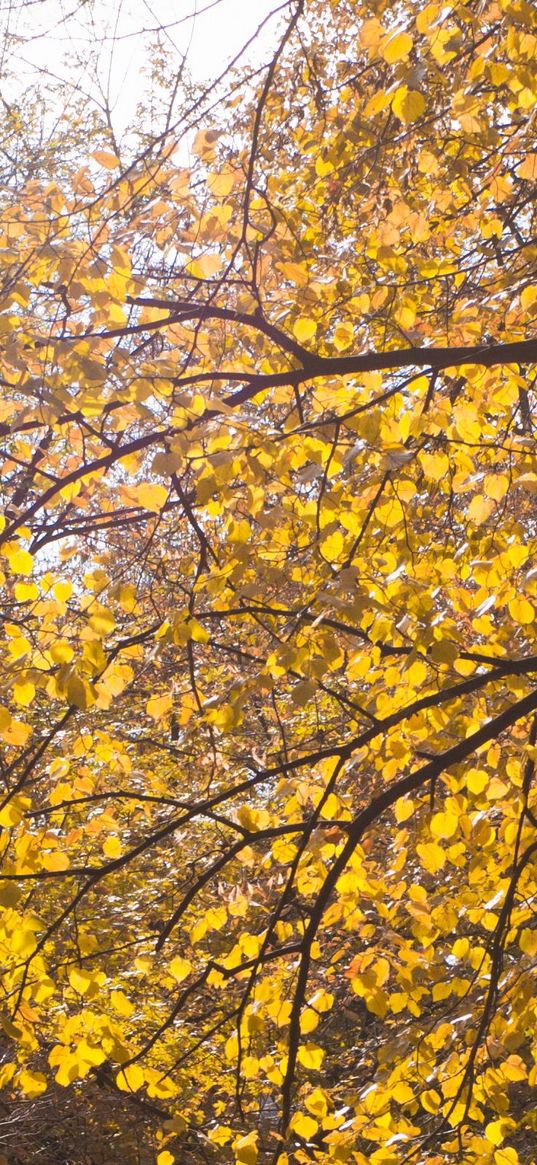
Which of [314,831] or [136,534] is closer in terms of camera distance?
[314,831]

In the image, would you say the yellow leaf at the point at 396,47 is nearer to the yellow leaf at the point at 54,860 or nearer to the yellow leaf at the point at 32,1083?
the yellow leaf at the point at 54,860

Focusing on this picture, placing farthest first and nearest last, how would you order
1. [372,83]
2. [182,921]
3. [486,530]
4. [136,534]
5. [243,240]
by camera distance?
[182,921] → [136,534] → [372,83] → [486,530] → [243,240]

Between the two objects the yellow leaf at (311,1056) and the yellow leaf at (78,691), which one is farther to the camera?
the yellow leaf at (311,1056)

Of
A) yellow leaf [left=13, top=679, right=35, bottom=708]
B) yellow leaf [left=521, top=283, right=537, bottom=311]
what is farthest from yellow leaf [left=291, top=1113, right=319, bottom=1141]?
yellow leaf [left=521, top=283, right=537, bottom=311]

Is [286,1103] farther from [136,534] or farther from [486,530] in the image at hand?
[136,534]

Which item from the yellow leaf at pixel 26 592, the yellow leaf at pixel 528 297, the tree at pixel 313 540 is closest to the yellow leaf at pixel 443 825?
the tree at pixel 313 540

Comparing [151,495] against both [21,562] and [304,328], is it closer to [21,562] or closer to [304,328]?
[21,562]

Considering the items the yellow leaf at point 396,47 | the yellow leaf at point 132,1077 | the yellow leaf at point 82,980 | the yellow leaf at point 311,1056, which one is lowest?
the yellow leaf at point 311,1056

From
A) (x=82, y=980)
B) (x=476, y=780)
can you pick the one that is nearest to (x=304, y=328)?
(x=476, y=780)

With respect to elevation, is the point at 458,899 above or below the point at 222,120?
below

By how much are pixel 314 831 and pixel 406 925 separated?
A: 239 centimetres

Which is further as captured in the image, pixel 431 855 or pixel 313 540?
pixel 431 855

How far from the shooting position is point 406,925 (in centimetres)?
583

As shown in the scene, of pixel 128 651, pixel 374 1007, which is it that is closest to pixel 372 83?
pixel 128 651
